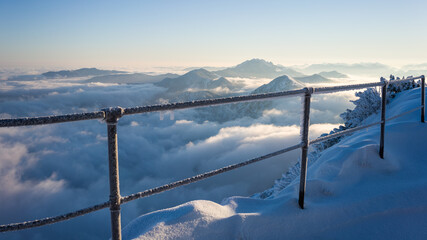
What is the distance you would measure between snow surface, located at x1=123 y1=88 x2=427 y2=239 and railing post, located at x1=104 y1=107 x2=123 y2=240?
494 millimetres

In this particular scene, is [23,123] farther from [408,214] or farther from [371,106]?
[371,106]

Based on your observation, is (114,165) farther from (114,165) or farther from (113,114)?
(113,114)

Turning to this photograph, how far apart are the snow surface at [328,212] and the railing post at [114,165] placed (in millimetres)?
494

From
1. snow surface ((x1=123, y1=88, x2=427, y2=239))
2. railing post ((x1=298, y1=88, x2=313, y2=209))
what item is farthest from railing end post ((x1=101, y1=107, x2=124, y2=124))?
railing post ((x1=298, y1=88, x2=313, y2=209))

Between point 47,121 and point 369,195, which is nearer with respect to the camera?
point 47,121

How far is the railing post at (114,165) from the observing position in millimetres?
1427

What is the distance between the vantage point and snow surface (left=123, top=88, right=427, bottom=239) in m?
2.25

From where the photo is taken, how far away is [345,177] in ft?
10.5

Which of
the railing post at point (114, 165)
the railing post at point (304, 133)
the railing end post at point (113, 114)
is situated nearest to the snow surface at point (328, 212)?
the railing post at point (304, 133)

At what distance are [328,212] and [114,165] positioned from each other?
A: 6.67 feet

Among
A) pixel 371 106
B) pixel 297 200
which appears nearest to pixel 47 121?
pixel 297 200

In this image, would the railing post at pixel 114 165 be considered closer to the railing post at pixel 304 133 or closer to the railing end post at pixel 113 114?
the railing end post at pixel 113 114

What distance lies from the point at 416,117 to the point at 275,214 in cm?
430

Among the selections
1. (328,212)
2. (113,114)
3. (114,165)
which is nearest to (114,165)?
(114,165)
